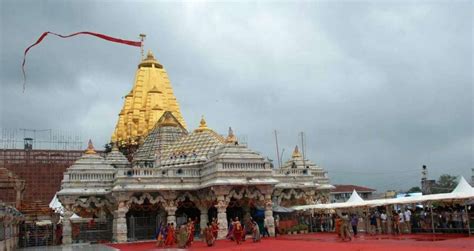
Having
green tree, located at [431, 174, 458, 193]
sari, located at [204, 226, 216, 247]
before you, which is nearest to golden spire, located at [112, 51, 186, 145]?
sari, located at [204, 226, 216, 247]

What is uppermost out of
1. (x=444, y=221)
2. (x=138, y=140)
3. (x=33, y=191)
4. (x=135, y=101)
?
(x=135, y=101)

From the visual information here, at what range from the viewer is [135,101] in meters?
45.7

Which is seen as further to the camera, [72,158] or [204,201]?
[72,158]

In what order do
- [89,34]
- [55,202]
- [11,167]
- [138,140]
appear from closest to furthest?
[89,34] < [55,202] < [138,140] < [11,167]

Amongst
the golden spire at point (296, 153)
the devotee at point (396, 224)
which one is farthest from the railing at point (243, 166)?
the golden spire at point (296, 153)

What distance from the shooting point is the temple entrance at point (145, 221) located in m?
31.5

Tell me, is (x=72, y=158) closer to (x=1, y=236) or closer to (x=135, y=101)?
(x=135, y=101)

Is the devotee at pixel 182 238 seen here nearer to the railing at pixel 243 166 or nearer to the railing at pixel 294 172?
the railing at pixel 243 166

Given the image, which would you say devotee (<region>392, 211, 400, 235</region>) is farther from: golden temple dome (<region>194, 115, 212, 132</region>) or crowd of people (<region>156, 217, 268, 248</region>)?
golden temple dome (<region>194, 115, 212, 132</region>)

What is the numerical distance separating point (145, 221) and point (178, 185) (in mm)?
5229

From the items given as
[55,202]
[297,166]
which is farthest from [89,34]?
[297,166]

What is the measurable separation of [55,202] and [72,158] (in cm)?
1993

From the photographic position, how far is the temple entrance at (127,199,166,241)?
3152 centimetres

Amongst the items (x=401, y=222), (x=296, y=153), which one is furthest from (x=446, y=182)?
(x=401, y=222)
